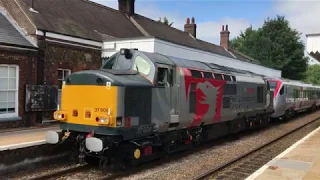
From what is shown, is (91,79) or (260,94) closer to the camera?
(91,79)

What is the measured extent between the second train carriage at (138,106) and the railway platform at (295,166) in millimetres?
2557

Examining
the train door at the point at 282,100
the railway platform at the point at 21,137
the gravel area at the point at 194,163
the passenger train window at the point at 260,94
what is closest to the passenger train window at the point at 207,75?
the gravel area at the point at 194,163

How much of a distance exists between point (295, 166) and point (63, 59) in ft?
32.7

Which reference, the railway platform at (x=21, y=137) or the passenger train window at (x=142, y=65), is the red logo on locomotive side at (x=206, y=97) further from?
the railway platform at (x=21, y=137)

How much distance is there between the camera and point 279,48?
152 feet

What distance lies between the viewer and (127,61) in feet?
30.7

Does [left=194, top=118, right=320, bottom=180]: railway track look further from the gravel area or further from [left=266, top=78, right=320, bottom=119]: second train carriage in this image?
[left=266, top=78, right=320, bottom=119]: second train carriage

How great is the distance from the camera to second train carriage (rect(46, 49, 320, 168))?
798cm

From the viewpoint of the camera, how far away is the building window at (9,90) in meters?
12.7

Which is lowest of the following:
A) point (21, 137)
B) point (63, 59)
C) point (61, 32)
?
point (21, 137)

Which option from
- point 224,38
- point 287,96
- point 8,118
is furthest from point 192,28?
point 8,118

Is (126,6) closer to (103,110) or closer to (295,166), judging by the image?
(103,110)

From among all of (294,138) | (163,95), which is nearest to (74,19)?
(163,95)

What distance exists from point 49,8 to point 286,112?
608 inches
